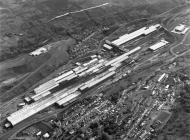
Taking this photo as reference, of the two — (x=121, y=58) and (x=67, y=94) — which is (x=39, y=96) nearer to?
(x=67, y=94)

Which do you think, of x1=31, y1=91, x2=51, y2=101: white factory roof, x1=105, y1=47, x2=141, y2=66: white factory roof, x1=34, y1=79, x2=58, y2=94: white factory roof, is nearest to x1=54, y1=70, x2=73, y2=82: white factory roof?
x1=34, y1=79, x2=58, y2=94: white factory roof

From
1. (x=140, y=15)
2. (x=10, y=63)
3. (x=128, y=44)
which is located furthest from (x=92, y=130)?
(x=140, y=15)

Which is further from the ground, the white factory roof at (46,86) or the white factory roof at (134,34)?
the white factory roof at (134,34)

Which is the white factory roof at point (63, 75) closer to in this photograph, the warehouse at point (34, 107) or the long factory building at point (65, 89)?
the long factory building at point (65, 89)

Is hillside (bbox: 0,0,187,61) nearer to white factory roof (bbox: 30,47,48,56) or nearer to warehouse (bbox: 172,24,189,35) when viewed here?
white factory roof (bbox: 30,47,48,56)

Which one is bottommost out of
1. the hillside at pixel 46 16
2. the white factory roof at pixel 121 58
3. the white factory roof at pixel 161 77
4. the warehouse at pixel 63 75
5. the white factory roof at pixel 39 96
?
the white factory roof at pixel 39 96

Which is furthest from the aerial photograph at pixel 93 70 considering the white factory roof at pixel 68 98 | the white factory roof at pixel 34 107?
the white factory roof at pixel 34 107

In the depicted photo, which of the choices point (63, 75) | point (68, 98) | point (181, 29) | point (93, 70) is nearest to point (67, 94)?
point (68, 98)
